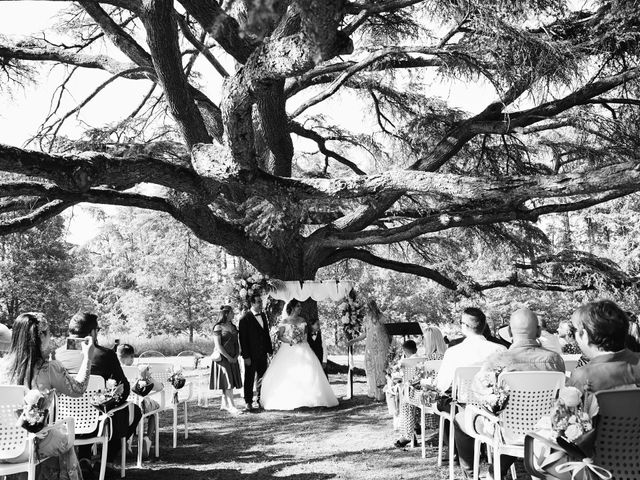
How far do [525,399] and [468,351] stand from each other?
4.22ft

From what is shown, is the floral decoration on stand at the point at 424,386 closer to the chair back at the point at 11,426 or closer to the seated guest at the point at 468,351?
the seated guest at the point at 468,351

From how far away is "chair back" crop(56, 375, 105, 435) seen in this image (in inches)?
228

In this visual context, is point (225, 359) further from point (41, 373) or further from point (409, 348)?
point (41, 373)

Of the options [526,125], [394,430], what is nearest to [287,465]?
[394,430]

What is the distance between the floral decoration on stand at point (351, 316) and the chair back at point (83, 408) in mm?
8416

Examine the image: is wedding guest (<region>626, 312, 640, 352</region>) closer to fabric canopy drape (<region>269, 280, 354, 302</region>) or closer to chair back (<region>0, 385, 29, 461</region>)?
chair back (<region>0, 385, 29, 461</region>)

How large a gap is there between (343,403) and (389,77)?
7459 mm

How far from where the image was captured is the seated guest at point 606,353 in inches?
137

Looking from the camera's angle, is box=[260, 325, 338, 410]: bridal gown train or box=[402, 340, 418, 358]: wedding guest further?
box=[260, 325, 338, 410]: bridal gown train

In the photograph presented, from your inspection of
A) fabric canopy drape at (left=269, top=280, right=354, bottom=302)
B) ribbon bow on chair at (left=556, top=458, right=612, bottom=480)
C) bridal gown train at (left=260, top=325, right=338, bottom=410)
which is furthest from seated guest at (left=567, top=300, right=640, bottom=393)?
fabric canopy drape at (left=269, top=280, right=354, bottom=302)

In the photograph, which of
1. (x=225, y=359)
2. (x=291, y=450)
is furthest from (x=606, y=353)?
(x=225, y=359)

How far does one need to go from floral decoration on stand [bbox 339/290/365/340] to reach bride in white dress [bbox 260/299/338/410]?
2.40 meters

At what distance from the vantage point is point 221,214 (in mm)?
15750

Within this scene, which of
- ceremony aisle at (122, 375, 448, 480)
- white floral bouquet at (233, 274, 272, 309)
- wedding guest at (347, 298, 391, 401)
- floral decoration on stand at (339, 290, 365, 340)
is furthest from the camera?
floral decoration on stand at (339, 290, 365, 340)
